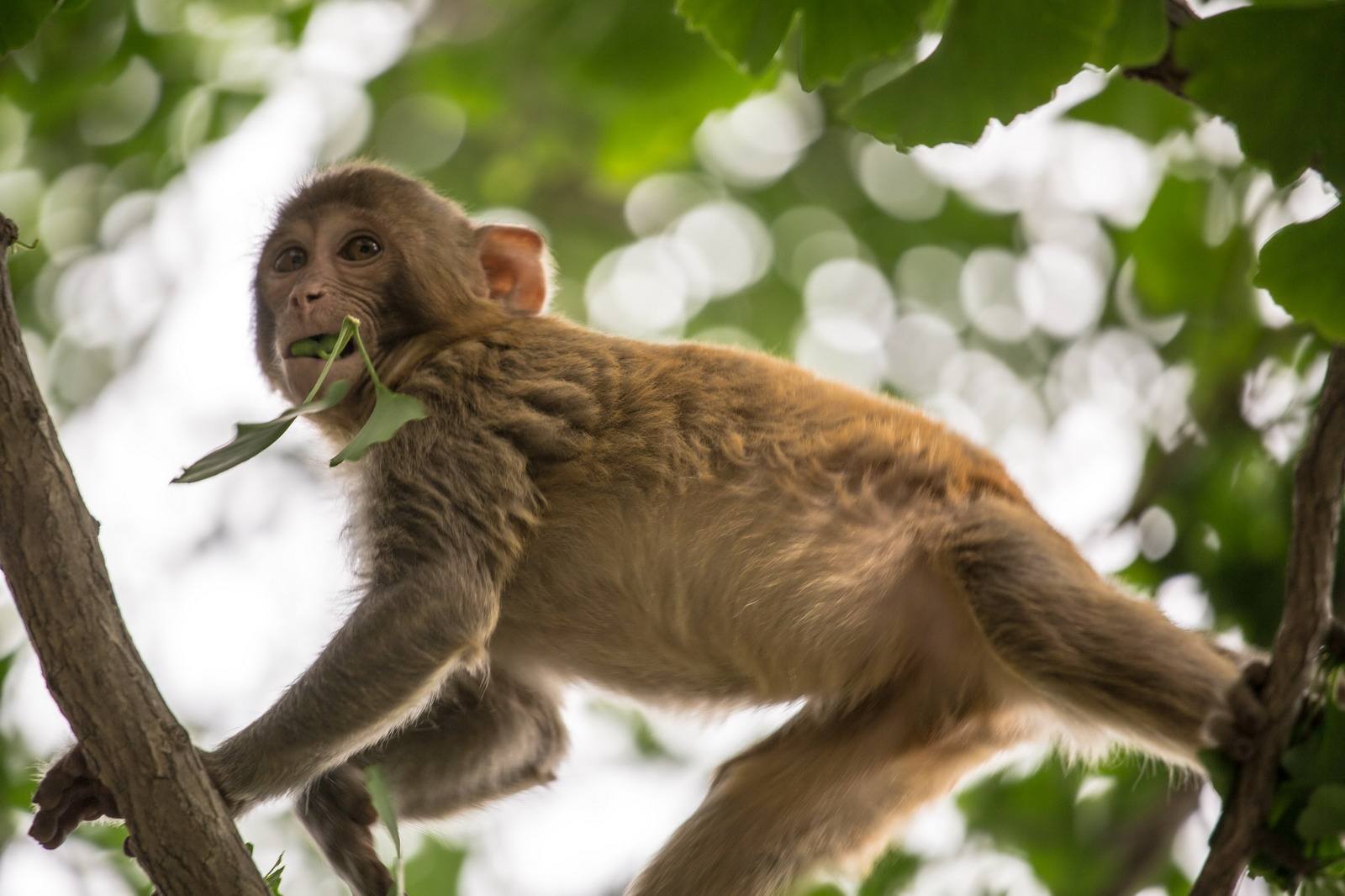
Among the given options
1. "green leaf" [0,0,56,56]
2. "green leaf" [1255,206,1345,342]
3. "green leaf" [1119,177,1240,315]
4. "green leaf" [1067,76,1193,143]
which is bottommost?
"green leaf" [1119,177,1240,315]

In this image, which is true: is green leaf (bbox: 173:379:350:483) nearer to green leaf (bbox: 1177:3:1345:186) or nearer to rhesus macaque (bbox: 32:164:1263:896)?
rhesus macaque (bbox: 32:164:1263:896)

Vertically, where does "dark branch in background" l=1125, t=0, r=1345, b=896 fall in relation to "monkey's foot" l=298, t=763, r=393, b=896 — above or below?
above

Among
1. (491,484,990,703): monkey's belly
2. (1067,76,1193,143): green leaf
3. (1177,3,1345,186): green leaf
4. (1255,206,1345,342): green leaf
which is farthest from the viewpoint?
(1067,76,1193,143): green leaf

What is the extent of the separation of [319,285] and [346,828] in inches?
73.9

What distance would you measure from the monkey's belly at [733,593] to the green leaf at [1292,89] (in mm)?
2410

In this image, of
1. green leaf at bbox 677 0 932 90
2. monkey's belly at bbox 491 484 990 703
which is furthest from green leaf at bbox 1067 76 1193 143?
green leaf at bbox 677 0 932 90

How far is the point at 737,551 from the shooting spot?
4.65 metres

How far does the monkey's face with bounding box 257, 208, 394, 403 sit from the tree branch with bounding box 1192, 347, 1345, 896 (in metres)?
2.99

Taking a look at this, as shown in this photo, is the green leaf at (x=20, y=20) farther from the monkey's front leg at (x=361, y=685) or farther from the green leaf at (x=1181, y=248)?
the green leaf at (x=1181, y=248)

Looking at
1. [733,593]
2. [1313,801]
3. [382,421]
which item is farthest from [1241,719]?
[382,421]

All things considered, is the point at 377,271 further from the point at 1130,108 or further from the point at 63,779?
the point at 1130,108

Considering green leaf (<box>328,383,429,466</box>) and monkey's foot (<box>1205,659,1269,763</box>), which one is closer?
green leaf (<box>328,383,429,466</box>)

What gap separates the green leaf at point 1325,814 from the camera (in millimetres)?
3109

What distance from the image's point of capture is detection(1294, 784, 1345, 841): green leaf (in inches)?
122
